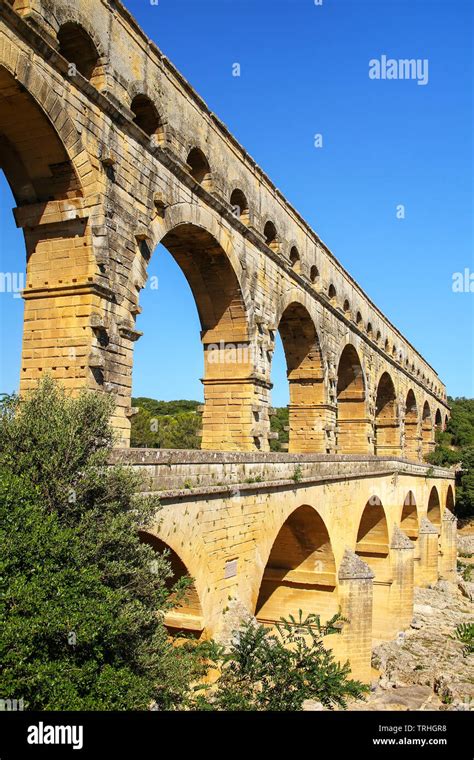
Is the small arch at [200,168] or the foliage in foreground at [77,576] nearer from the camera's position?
the foliage in foreground at [77,576]

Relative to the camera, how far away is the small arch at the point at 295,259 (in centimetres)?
1848

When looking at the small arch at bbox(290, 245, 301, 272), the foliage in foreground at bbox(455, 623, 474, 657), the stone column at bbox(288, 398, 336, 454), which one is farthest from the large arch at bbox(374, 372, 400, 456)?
the small arch at bbox(290, 245, 301, 272)

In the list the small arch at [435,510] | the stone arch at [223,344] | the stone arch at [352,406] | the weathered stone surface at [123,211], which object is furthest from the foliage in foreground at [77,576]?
the small arch at [435,510]

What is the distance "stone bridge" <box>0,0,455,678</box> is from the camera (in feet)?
28.1

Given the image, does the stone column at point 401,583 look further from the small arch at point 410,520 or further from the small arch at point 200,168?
the small arch at point 200,168

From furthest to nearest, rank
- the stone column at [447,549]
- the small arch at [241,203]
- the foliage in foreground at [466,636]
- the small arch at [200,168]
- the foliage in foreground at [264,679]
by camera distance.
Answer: the stone column at [447,549] < the foliage in foreground at [466,636] < the small arch at [241,203] < the small arch at [200,168] < the foliage in foreground at [264,679]

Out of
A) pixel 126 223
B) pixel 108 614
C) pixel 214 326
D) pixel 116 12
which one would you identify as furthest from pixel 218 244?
pixel 108 614

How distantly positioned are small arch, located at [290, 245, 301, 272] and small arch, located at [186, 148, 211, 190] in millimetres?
5756

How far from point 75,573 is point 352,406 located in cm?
2044

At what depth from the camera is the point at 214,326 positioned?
47.4ft

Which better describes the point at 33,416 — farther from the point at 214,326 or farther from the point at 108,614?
the point at 214,326

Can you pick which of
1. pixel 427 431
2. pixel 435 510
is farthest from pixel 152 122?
pixel 427 431

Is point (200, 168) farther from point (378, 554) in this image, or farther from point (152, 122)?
point (378, 554)

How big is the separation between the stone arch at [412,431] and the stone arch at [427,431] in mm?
4792
